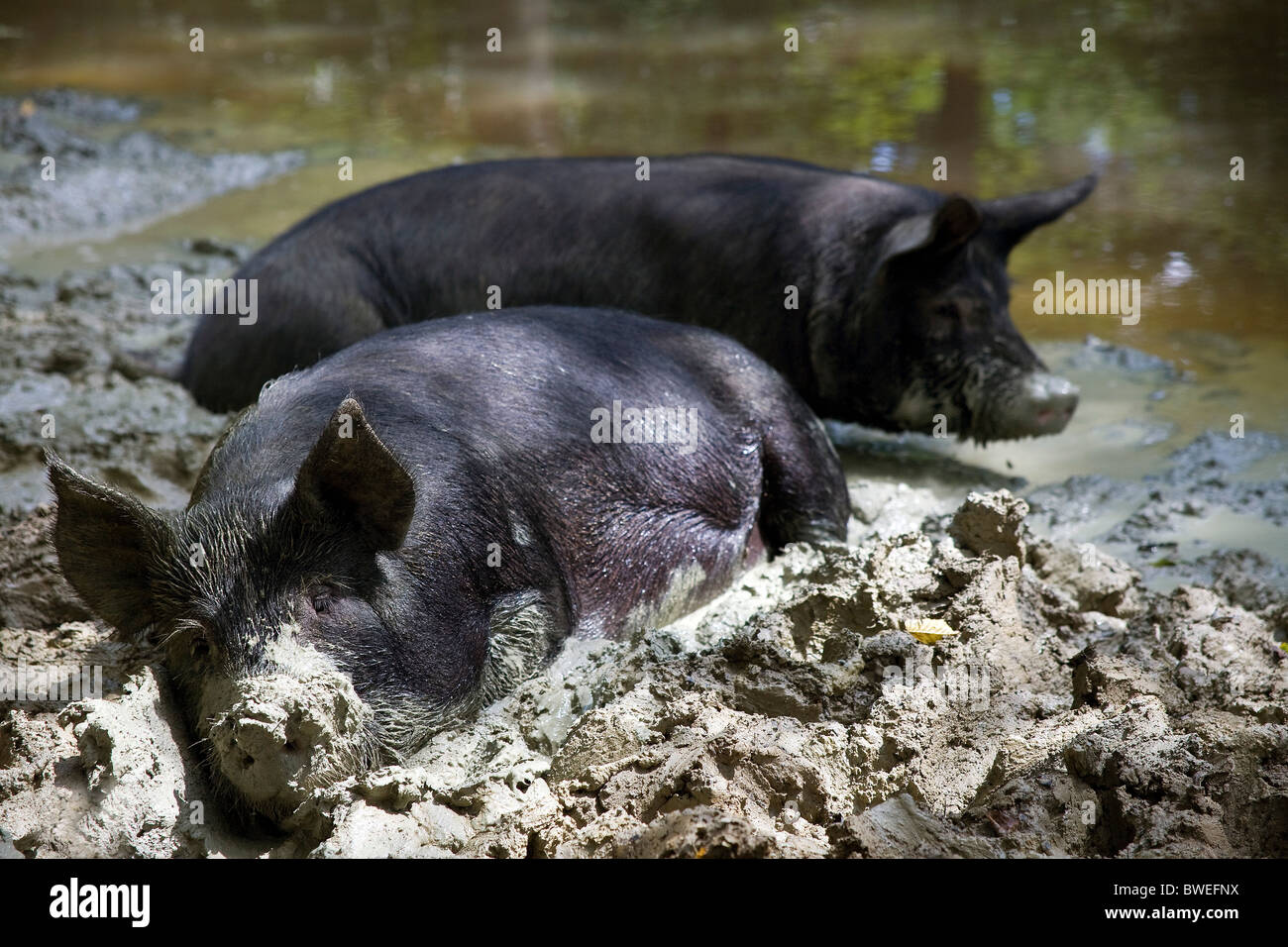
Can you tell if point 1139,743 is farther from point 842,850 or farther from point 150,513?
point 150,513

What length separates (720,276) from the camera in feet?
17.8

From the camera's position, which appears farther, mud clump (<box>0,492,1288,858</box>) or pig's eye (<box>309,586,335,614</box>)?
pig's eye (<box>309,586,335,614</box>)

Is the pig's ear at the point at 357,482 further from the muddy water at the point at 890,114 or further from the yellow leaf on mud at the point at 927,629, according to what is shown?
the muddy water at the point at 890,114

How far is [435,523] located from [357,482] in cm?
31

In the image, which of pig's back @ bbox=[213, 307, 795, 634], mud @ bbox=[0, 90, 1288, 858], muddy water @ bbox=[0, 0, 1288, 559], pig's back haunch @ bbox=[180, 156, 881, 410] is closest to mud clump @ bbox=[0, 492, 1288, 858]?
mud @ bbox=[0, 90, 1288, 858]

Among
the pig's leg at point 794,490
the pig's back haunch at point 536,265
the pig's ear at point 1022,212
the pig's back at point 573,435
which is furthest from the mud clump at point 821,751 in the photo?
the pig's ear at point 1022,212

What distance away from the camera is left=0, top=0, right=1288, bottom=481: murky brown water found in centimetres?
645

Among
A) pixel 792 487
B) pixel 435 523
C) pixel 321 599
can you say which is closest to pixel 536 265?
pixel 792 487

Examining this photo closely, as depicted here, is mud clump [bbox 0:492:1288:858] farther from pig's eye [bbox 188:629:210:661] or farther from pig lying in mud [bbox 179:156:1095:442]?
pig lying in mud [bbox 179:156:1095:442]

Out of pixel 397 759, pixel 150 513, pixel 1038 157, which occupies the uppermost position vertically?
pixel 1038 157

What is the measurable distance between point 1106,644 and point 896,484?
171 centimetres

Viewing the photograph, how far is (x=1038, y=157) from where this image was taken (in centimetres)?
887

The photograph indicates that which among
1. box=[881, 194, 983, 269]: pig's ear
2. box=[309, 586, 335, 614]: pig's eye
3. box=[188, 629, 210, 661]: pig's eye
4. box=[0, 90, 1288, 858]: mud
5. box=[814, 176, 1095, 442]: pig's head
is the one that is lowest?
box=[0, 90, 1288, 858]: mud
